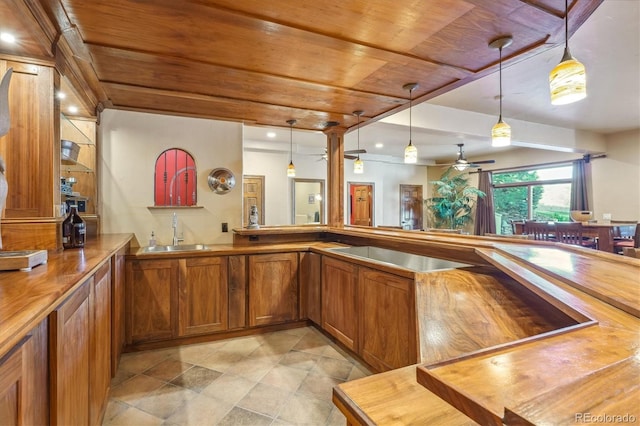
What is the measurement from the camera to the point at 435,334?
4.58ft

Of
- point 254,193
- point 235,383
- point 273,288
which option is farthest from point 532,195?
point 235,383

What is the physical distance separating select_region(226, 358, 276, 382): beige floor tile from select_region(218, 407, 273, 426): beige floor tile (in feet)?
1.26

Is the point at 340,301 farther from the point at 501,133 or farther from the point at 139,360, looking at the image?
the point at 501,133

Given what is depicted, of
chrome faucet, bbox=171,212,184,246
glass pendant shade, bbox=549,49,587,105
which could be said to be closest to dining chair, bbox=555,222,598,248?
glass pendant shade, bbox=549,49,587,105

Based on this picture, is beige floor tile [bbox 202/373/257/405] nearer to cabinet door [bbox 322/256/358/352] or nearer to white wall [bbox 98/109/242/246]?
cabinet door [bbox 322/256/358/352]

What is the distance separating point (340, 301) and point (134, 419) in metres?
1.63

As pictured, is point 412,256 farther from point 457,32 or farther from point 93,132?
point 93,132

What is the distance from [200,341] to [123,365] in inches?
25.1

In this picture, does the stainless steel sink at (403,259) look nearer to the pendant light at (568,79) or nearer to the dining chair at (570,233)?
the pendant light at (568,79)

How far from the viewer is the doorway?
8602mm

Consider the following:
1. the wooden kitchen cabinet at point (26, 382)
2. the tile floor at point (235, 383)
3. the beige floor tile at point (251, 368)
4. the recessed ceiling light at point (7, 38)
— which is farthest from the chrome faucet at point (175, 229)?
the wooden kitchen cabinet at point (26, 382)

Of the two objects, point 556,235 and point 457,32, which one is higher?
point 457,32

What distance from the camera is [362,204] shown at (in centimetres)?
869

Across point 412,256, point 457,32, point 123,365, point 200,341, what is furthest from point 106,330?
point 457,32
